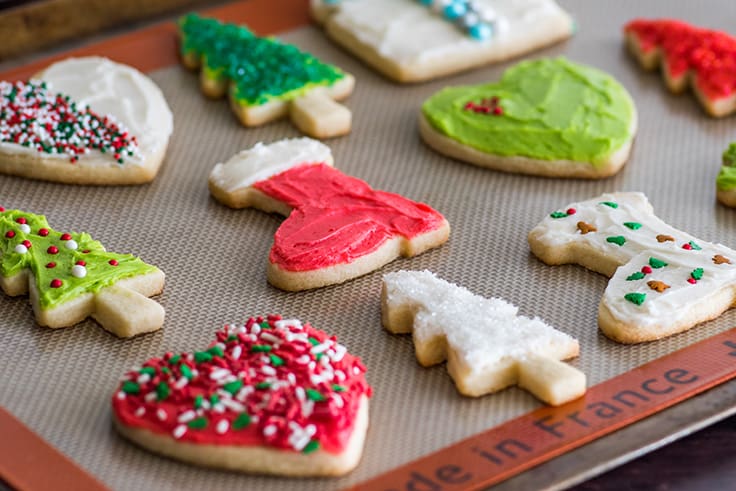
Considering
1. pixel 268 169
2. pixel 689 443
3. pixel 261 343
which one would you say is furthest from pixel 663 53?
pixel 261 343

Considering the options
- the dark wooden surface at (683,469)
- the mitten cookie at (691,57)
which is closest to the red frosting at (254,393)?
the dark wooden surface at (683,469)

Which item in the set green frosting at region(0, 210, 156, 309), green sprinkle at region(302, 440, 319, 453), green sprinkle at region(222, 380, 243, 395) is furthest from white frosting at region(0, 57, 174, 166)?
green sprinkle at region(302, 440, 319, 453)

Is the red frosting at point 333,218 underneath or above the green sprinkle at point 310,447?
→ underneath

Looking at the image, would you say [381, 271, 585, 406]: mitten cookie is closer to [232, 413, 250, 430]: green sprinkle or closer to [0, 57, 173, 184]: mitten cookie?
[232, 413, 250, 430]: green sprinkle

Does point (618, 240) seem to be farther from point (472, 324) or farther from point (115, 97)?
point (115, 97)

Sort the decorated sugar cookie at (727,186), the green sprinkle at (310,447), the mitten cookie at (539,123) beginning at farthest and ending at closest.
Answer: the mitten cookie at (539,123) < the decorated sugar cookie at (727,186) < the green sprinkle at (310,447)

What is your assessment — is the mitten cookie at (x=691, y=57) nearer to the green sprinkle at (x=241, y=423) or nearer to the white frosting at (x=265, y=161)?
the white frosting at (x=265, y=161)

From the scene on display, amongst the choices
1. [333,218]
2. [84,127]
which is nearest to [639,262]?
[333,218]
